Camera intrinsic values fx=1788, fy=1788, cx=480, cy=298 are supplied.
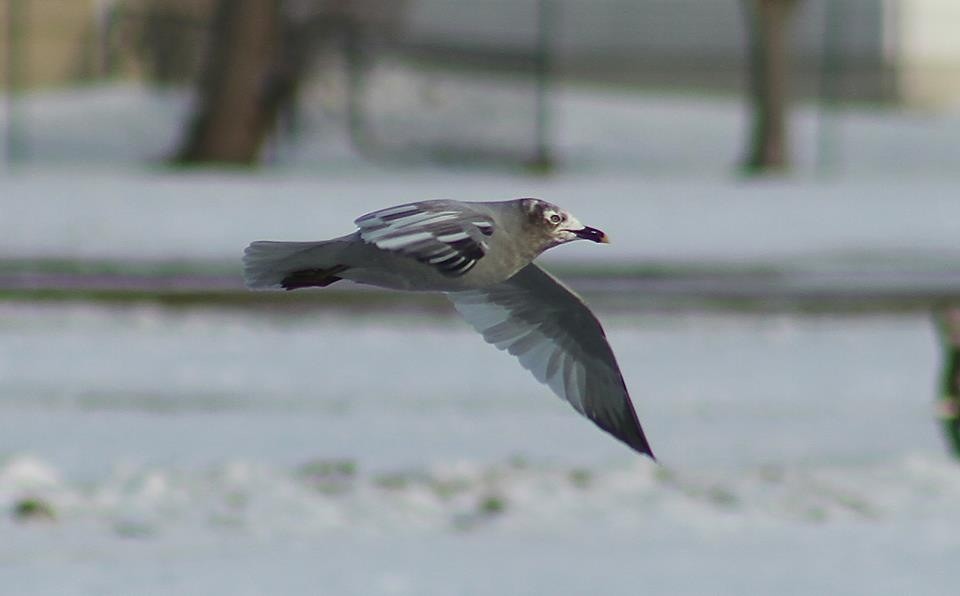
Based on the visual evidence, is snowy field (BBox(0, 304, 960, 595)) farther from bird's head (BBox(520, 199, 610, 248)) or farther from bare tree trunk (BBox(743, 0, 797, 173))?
bare tree trunk (BBox(743, 0, 797, 173))

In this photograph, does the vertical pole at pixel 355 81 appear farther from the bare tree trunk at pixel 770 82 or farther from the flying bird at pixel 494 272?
the flying bird at pixel 494 272

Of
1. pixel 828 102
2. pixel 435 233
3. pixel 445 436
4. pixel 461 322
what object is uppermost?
pixel 435 233

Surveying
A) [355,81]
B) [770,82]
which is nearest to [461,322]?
[770,82]

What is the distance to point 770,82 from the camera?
21.4 m

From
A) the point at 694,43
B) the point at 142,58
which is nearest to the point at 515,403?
the point at 142,58

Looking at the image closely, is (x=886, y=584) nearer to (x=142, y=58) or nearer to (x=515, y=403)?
(x=515, y=403)

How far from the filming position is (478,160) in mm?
22797

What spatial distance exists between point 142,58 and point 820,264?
1393 centimetres

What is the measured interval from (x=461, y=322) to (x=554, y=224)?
380 inches

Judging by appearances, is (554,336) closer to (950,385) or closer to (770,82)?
(950,385)

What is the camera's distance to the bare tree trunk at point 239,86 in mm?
20281

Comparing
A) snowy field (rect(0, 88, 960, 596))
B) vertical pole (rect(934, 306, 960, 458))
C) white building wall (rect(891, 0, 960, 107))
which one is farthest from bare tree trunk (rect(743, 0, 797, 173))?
vertical pole (rect(934, 306, 960, 458))

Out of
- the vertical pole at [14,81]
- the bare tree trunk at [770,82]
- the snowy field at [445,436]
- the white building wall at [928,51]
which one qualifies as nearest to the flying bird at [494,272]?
the snowy field at [445,436]

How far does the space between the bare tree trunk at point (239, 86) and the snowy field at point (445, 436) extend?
8.68 ft
